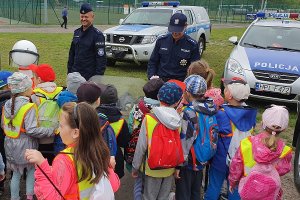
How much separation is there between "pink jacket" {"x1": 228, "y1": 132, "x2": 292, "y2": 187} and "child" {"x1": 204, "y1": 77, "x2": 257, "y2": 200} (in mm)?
323

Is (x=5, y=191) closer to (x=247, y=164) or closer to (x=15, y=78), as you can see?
(x=15, y=78)

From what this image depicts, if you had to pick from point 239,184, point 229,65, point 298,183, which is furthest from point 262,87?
point 239,184

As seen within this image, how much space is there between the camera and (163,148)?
299 cm

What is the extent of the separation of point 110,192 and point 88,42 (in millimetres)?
3196

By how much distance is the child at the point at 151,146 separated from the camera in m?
2.98

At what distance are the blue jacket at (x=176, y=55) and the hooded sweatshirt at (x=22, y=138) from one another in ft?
6.93

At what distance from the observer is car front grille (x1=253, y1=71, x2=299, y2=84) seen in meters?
6.96

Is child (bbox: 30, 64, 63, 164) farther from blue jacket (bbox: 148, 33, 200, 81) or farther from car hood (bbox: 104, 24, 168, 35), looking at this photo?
car hood (bbox: 104, 24, 168, 35)

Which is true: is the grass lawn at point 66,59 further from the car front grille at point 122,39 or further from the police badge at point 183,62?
the police badge at point 183,62

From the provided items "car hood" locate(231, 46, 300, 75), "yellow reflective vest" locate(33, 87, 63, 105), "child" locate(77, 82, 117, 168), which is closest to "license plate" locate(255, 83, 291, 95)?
"car hood" locate(231, 46, 300, 75)

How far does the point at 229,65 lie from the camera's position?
7.47m

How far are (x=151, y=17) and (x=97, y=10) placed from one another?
2622cm

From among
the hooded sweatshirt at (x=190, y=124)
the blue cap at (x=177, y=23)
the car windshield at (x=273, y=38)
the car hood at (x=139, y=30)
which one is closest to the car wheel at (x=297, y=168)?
the hooded sweatshirt at (x=190, y=124)

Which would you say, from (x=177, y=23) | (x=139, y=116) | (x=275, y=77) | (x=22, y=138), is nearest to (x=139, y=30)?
(x=275, y=77)
